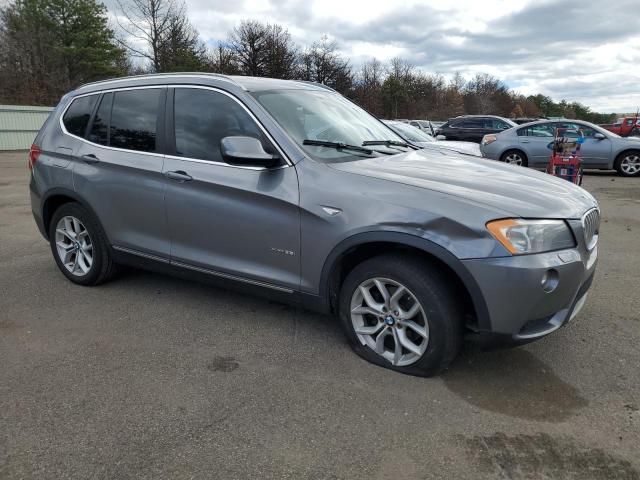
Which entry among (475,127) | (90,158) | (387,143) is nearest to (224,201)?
(387,143)

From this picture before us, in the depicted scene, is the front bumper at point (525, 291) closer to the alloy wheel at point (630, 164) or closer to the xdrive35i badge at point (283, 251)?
the xdrive35i badge at point (283, 251)

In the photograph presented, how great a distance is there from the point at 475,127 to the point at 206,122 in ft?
56.2

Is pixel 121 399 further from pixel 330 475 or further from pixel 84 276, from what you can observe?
pixel 84 276

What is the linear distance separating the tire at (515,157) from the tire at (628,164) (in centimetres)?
234

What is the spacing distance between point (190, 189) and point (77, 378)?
1.45m

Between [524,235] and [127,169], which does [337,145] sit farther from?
[127,169]

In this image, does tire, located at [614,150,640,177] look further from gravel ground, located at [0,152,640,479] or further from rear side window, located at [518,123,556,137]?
gravel ground, located at [0,152,640,479]

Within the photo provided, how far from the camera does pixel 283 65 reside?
3806 cm

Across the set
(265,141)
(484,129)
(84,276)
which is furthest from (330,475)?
(484,129)

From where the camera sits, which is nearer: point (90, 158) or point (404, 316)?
point (404, 316)

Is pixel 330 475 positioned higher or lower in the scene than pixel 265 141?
lower

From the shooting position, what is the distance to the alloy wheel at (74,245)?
4.68 metres

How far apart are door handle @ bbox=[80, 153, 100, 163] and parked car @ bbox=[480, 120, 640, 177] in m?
12.2

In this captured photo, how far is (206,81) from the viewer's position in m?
3.81
